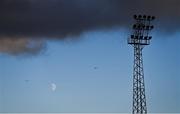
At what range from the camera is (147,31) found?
7810 inches

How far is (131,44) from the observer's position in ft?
650

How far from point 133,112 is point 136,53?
270 inches

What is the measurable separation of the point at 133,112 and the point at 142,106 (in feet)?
3.96

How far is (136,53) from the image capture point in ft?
650

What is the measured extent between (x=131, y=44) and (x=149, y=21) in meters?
3.28

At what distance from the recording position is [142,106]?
643 feet

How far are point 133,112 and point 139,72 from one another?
4.72 meters

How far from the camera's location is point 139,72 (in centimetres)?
19750

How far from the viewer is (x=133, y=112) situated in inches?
7717

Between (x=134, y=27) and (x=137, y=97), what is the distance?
7.98 metres

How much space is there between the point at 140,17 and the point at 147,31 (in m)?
2.08

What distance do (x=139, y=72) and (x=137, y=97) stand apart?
292 cm

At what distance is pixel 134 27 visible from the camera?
19825 cm

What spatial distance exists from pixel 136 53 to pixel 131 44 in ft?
3.80
